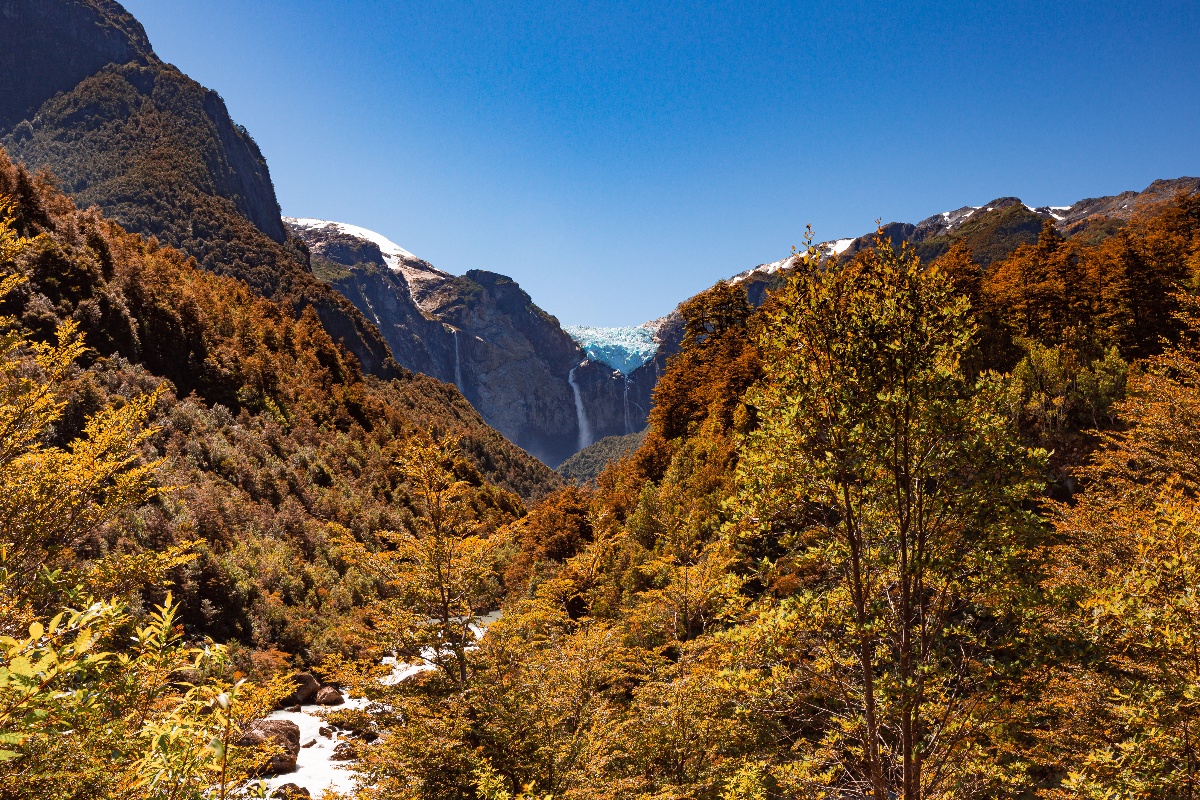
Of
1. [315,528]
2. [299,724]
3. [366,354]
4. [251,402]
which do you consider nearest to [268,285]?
[366,354]

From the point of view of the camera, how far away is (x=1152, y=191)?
11050cm

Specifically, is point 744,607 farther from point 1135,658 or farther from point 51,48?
point 51,48

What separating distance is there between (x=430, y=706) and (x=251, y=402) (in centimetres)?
2918

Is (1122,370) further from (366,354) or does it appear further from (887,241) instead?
(366,354)

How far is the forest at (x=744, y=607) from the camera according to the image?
15.6 feet

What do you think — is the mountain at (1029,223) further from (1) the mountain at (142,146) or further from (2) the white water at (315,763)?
(1) the mountain at (142,146)

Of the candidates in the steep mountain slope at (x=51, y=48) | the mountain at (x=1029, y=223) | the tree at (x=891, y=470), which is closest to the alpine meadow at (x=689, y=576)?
the tree at (x=891, y=470)

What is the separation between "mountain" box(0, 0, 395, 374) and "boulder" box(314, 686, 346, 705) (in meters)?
58.4

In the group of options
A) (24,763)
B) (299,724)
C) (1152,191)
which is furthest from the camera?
(1152,191)

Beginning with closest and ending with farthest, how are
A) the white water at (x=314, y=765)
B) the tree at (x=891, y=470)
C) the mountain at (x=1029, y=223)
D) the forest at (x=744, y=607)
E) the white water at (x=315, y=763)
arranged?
the forest at (x=744, y=607), the tree at (x=891, y=470), the white water at (x=315, y=763), the white water at (x=314, y=765), the mountain at (x=1029, y=223)

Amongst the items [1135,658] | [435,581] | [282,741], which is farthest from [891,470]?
[282,741]

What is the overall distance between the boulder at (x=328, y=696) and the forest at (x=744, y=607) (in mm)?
1716

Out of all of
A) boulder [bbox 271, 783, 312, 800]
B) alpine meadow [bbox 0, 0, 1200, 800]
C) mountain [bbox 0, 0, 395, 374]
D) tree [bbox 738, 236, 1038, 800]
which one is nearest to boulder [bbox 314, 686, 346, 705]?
alpine meadow [bbox 0, 0, 1200, 800]

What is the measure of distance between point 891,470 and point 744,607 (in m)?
2.12
